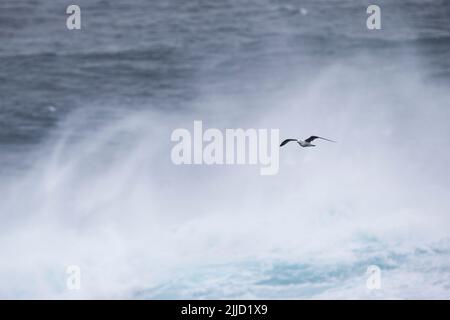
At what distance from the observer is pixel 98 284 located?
623 centimetres

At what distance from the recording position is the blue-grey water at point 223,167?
624cm

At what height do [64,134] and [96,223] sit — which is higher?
[64,134]

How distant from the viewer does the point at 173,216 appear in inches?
247

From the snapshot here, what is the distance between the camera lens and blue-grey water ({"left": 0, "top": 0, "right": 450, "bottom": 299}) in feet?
20.5

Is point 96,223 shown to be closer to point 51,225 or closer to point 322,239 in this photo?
point 51,225

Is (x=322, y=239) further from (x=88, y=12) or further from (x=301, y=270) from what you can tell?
(x=88, y=12)

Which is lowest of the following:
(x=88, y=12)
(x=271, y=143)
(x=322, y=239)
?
(x=322, y=239)

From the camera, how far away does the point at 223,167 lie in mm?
6305

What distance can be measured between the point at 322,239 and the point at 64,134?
1466mm

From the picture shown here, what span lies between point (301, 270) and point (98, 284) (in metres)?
1.06
